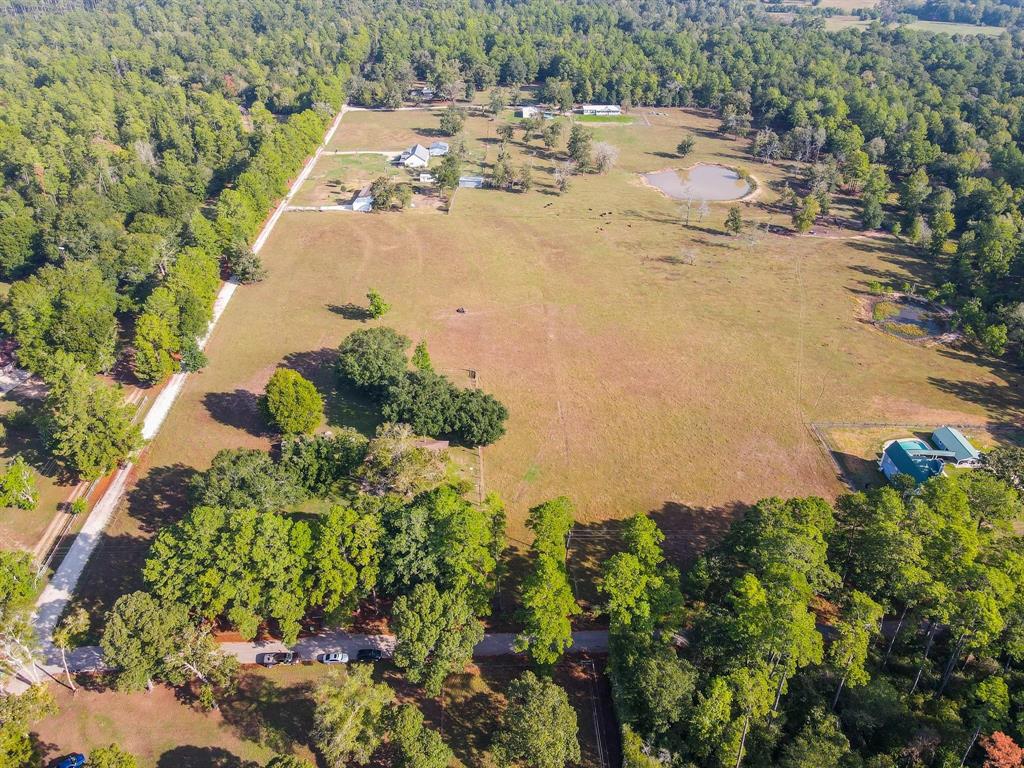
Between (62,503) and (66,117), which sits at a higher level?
(66,117)

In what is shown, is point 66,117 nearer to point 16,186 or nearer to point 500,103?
point 16,186

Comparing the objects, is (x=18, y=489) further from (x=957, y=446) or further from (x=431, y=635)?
(x=957, y=446)

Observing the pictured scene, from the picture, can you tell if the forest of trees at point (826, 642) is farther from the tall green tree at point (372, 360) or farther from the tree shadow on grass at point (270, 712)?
the tall green tree at point (372, 360)

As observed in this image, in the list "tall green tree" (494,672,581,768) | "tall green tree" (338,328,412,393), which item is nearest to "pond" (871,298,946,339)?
"tall green tree" (338,328,412,393)

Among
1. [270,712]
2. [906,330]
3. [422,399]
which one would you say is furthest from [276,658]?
[906,330]

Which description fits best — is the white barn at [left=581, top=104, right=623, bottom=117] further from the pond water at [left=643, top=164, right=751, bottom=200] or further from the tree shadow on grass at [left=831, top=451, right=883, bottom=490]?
the tree shadow on grass at [left=831, top=451, right=883, bottom=490]

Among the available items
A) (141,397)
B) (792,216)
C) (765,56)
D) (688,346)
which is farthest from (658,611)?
(765,56)
